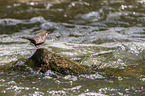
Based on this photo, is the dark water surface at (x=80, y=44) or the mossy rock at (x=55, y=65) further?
the mossy rock at (x=55, y=65)

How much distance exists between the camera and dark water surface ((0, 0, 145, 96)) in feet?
12.5

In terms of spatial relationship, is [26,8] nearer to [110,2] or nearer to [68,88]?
[110,2]

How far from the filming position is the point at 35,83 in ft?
13.0

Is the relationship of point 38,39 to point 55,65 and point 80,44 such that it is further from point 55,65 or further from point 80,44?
point 80,44

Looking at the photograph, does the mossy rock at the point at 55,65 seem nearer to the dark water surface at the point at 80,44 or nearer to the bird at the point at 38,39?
the dark water surface at the point at 80,44

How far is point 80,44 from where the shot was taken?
6.50m

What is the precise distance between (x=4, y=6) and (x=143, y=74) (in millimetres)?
9233

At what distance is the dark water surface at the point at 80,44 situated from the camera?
12.5 feet

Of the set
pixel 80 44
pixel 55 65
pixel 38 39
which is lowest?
pixel 80 44

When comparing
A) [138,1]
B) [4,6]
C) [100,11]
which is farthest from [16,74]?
[138,1]

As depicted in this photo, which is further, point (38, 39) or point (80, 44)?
point (80, 44)

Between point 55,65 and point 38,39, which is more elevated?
point 38,39

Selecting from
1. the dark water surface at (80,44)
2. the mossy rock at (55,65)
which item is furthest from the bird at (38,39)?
the dark water surface at (80,44)

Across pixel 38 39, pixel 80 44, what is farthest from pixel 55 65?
pixel 80 44
